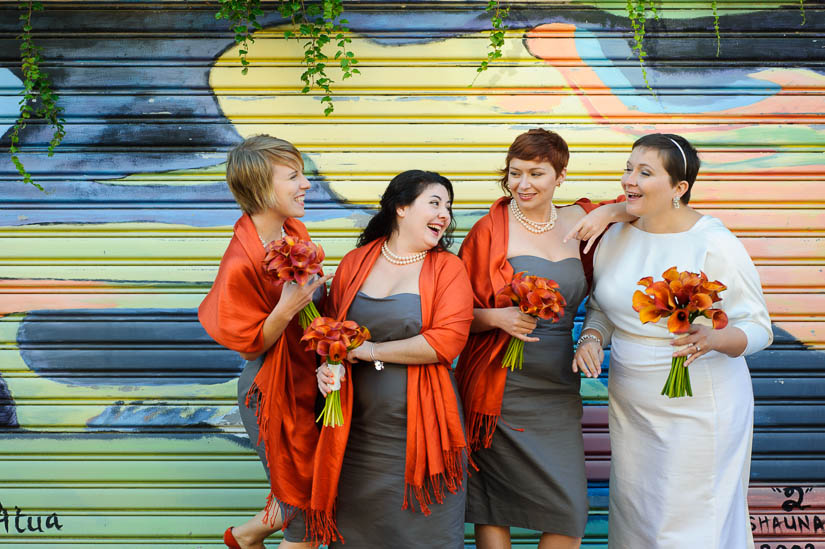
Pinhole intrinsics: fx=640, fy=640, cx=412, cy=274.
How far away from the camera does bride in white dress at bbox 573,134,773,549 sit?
3027 millimetres

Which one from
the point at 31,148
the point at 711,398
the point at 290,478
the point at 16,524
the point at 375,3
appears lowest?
the point at 16,524

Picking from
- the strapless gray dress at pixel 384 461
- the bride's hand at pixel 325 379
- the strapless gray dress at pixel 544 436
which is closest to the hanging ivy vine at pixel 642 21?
the strapless gray dress at pixel 544 436

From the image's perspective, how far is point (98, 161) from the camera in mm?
4266

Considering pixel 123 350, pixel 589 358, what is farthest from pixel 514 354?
pixel 123 350

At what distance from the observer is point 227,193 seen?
4293mm

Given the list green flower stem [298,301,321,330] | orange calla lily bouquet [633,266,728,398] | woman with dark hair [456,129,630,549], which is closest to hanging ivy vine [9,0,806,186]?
woman with dark hair [456,129,630,549]

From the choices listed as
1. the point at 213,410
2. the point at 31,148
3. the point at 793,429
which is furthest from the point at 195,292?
the point at 793,429

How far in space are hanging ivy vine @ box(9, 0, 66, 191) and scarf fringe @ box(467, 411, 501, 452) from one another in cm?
318

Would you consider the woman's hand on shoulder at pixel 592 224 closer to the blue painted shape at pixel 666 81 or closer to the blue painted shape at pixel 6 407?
the blue painted shape at pixel 666 81

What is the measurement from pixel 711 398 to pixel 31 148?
173 inches

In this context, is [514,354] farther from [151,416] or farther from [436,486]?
[151,416]

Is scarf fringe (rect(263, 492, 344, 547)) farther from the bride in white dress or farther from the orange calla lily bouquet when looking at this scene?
the orange calla lily bouquet

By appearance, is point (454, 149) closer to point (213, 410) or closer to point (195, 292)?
point (195, 292)

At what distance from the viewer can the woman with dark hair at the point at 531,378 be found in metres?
3.24
